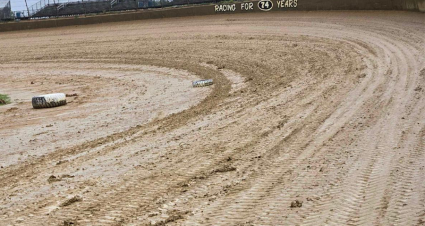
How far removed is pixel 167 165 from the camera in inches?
300

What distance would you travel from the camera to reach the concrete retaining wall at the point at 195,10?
27702mm

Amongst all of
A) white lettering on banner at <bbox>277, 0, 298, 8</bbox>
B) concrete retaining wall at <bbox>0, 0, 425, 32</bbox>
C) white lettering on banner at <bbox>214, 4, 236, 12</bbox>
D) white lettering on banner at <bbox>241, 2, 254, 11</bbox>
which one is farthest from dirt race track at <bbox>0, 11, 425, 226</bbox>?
white lettering on banner at <bbox>214, 4, 236, 12</bbox>

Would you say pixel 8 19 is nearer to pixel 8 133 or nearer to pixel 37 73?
pixel 37 73

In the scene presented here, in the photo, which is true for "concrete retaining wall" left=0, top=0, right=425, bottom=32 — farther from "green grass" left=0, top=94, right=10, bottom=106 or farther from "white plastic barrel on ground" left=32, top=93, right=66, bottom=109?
"green grass" left=0, top=94, right=10, bottom=106

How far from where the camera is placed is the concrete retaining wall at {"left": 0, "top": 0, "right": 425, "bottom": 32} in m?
27.7

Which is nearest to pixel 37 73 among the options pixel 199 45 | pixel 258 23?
pixel 199 45

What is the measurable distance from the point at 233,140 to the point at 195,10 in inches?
1102

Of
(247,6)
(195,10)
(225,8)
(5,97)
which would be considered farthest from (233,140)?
(195,10)

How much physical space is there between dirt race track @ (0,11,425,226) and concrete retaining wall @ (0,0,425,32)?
211 inches

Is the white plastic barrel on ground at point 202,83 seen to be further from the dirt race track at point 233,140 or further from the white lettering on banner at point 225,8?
the white lettering on banner at point 225,8

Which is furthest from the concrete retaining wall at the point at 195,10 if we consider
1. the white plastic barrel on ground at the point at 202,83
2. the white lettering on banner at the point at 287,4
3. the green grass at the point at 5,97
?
the green grass at the point at 5,97

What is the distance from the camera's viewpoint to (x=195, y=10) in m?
35.9

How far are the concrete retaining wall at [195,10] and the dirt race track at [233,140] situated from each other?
211 inches

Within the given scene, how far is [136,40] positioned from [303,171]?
24577mm
